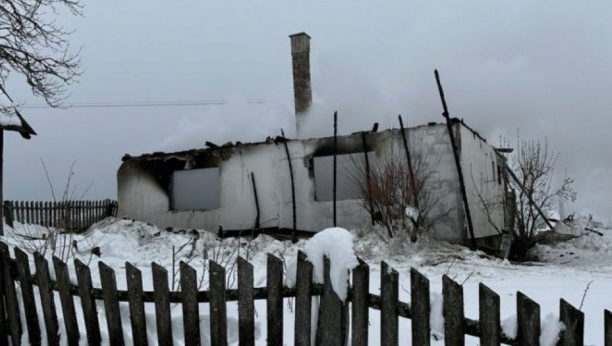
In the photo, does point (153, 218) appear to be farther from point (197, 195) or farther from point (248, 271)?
point (248, 271)

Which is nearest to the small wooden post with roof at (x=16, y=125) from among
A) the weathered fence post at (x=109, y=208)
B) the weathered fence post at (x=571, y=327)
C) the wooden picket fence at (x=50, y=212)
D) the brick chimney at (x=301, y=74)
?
the wooden picket fence at (x=50, y=212)

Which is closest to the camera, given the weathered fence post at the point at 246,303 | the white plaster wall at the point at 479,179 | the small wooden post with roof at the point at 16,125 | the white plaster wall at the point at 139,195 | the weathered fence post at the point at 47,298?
the weathered fence post at the point at 246,303

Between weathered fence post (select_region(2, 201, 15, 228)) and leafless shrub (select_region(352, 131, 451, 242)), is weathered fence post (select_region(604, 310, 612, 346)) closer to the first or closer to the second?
leafless shrub (select_region(352, 131, 451, 242))

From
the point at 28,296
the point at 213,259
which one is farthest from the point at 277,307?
the point at 213,259

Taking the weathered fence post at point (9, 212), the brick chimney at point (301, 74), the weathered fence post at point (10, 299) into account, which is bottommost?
the weathered fence post at point (9, 212)

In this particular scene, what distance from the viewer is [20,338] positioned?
402 centimetres

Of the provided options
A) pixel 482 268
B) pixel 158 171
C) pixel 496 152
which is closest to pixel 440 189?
pixel 482 268

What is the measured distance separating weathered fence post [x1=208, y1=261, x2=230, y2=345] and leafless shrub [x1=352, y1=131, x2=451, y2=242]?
29.1 ft

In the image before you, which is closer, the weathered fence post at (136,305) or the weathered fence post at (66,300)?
the weathered fence post at (136,305)

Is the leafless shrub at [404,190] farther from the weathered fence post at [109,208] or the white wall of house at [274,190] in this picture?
the weathered fence post at [109,208]

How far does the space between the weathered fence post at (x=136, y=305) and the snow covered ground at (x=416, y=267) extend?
0.31ft

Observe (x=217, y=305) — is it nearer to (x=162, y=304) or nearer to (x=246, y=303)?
(x=246, y=303)

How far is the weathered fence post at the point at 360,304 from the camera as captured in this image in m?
2.82

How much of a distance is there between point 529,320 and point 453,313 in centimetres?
36
